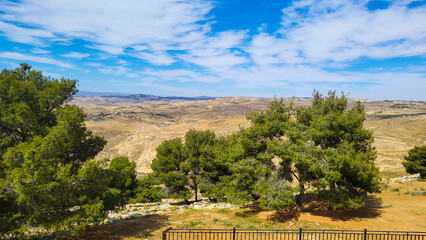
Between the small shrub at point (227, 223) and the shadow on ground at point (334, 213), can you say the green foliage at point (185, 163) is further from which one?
the shadow on ground at point (334, 213)

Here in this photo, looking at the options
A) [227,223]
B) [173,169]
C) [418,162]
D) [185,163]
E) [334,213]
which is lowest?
[173,169]

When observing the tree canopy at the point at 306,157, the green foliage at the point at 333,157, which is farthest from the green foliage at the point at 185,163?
the green foliage at the point at 333,157

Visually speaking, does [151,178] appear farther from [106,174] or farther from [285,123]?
[285,123]

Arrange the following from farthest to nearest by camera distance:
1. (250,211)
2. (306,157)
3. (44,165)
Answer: (250,211) → (306,157) → (44,165)

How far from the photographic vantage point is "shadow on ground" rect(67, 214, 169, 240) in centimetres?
1488

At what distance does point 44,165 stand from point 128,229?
7.08 metres

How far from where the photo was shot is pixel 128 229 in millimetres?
16297

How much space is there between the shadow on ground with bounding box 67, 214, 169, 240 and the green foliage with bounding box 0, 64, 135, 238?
6.19 feet

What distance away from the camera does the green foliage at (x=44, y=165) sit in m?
11.8

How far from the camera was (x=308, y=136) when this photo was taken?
60.4ft

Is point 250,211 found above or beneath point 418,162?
beneath

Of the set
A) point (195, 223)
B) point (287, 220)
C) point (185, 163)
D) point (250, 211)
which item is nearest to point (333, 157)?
point (287, 220)

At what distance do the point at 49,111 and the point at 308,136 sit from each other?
61.3 ft

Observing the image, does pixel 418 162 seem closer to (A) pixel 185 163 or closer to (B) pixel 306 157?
(B) pixel 306 157
